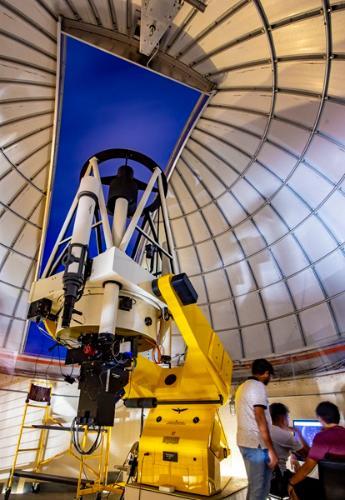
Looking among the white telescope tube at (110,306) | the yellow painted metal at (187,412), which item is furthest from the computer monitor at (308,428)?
the white telescope tube at (110,306)

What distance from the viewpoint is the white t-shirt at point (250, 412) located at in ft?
12.4

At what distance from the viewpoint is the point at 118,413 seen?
1159 centimetres

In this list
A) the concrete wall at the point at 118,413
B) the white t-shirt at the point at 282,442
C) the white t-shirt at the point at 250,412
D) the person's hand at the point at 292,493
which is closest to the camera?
the person's hand at the point at 292,493

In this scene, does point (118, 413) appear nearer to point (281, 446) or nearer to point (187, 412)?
point (187, 412)

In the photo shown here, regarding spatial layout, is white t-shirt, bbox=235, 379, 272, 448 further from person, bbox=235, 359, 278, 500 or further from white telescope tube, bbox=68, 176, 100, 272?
white telescope tube, bbox=68, 176, 100, 272

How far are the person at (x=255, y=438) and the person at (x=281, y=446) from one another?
0.54 meters

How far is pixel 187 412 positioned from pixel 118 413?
857 cm

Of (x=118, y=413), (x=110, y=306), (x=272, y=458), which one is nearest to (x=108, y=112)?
(x=110, y=306)

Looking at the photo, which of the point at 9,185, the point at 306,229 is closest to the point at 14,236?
the point at 9,185

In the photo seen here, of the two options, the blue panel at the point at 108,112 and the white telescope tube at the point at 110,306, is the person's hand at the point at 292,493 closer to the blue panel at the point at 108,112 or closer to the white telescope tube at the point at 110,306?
the white telescope tube at the point at 110,306

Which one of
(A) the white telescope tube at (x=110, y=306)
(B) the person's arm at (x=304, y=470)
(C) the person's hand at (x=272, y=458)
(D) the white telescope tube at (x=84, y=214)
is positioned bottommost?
(B) the person's arm at (x=304, y=470)

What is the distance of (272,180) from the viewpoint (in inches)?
352

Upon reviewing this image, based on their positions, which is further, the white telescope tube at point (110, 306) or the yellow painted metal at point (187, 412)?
the yellow painted metal at point (187, 412)

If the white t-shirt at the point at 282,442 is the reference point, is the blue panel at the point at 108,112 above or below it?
above
